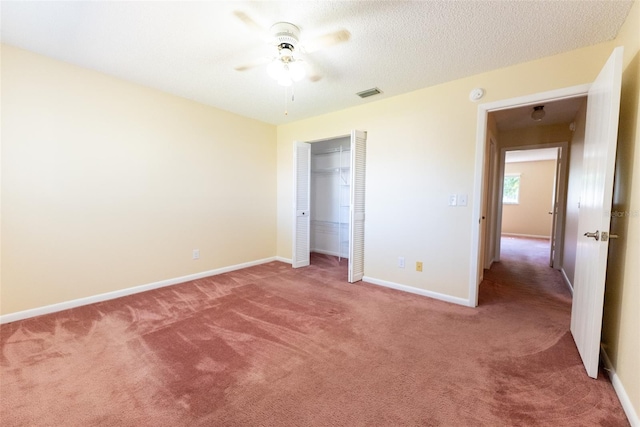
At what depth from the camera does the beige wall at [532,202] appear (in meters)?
8.20

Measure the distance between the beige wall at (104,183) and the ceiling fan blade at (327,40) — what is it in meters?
2.34

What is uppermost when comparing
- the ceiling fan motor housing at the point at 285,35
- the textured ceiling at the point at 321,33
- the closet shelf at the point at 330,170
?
the textured ceiling at the point at 321,33

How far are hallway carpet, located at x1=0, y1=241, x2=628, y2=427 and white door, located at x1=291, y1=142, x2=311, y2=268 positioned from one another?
56.8 inches

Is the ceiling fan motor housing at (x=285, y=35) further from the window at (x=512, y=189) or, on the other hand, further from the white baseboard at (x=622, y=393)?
the window at (x=512, y=189)

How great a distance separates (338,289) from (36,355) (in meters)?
2.77

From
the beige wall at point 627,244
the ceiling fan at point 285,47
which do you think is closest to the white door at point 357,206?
the ceiling fan at point 285,47

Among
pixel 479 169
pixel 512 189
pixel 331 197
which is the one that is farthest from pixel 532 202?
pixel 479 169

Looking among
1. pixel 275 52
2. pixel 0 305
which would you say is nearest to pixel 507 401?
pixel 275 52

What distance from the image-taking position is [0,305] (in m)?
2.39

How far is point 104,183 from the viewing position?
292cm

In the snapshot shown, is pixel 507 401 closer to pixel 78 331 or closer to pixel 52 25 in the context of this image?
pixel 78 331

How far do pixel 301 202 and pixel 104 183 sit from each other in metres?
2.61

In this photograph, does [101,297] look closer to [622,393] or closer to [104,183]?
[104,183]

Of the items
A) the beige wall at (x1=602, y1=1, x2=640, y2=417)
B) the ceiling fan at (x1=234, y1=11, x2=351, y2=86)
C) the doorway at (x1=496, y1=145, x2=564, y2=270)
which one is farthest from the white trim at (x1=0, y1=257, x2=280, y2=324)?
the doorway at (x1=496, y1=145, x2=564, y2=270)
